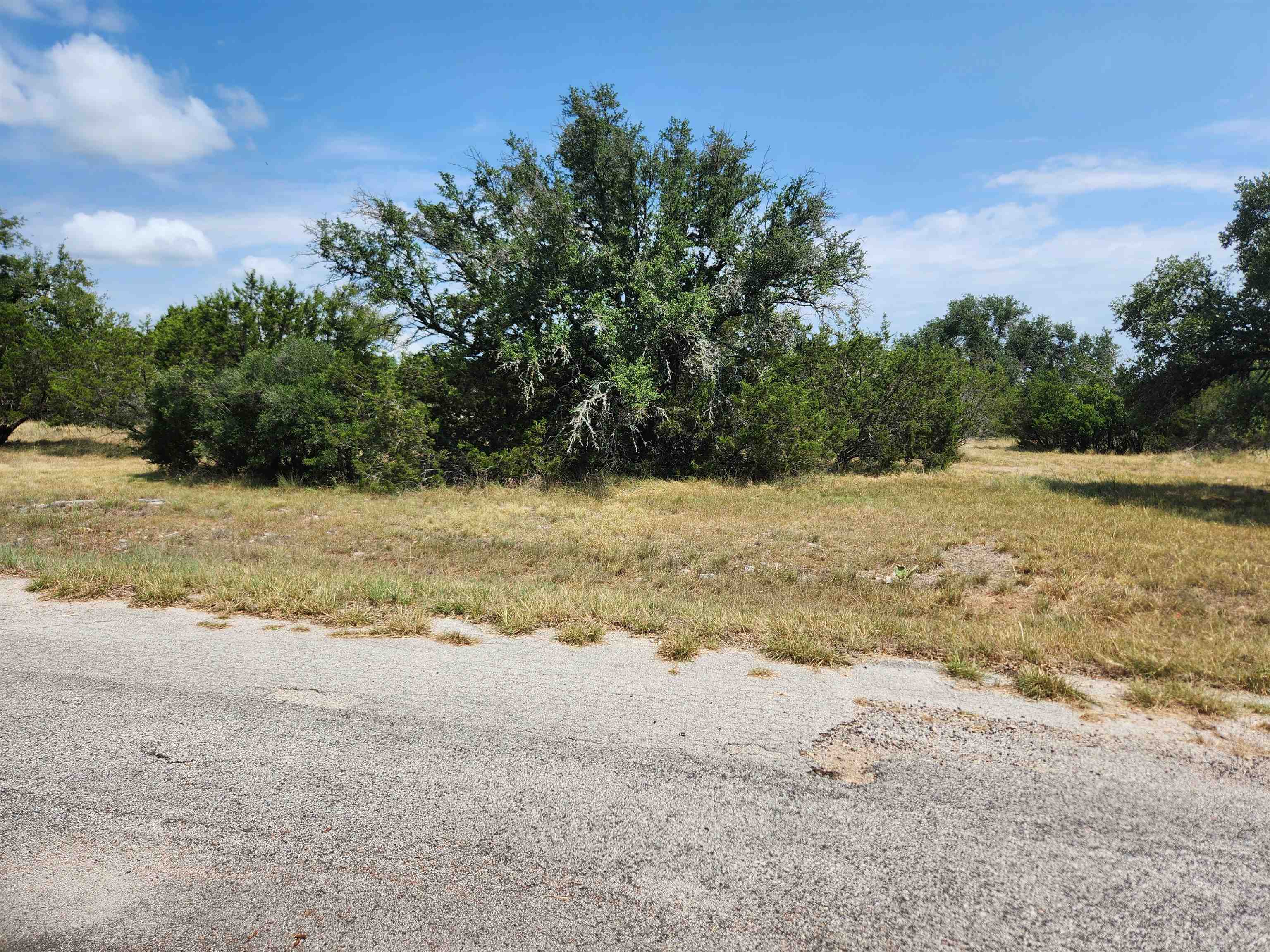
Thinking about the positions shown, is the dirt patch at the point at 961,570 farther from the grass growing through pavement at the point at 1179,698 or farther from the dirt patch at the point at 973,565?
the grass growing through pavement at the point at 1179,698

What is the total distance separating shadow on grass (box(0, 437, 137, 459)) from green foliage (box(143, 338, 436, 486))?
27.6ft

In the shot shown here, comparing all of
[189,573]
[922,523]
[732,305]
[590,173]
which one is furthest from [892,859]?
[590,173]

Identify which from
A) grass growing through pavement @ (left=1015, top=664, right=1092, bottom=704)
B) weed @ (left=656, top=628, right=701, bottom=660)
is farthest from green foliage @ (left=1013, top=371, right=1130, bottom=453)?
weed @ (left=656, top=628, right=701, bottom=660)

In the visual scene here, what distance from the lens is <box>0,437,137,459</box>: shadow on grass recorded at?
26641mm

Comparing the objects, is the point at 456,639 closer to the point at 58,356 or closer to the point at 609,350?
the point at 609,350

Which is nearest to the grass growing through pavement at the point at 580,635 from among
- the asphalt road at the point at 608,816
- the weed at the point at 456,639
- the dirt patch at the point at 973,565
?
the weed at the point at 456,639

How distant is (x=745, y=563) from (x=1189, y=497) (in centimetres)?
1141

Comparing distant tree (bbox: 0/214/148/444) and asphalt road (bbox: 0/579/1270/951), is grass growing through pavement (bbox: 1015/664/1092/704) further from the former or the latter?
distant tree (bbox: 0/214/148/444)

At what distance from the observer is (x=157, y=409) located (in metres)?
19.9

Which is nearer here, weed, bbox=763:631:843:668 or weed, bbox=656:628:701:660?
weed, bbox=763:631:843:668

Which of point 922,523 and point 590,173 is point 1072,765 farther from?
point 590,173

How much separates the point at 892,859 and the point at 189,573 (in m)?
7.03

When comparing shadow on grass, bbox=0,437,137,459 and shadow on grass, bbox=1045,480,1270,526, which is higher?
shadow on grass, bbox=1045,480,1270,526

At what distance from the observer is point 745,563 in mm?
9398
